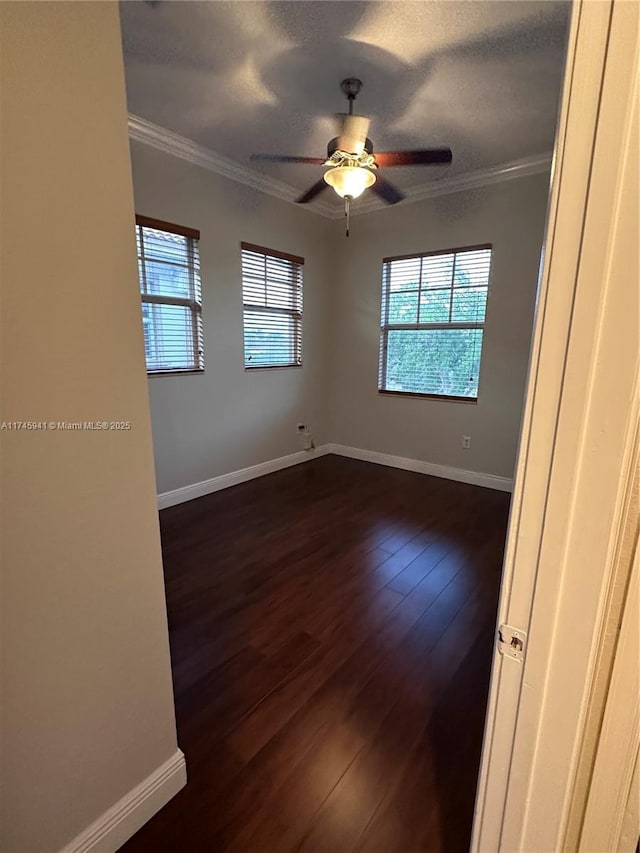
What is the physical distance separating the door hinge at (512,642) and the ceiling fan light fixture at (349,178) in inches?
91.8

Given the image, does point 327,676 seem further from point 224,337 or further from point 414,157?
point 224,337

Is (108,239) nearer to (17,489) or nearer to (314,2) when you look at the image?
(17,489)

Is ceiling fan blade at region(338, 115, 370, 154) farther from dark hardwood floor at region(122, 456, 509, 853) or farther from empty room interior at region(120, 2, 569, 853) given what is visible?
dark hardwood floor at region(122, 456, 509, 853)

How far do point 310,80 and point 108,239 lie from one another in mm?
1999

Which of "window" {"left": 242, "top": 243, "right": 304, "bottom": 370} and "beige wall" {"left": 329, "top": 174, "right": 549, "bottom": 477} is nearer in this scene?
"beige wall" {"left": 329, "top": 174, "right": 549, "bottom": 477}

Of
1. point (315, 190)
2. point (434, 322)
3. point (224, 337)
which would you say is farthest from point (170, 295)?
point (434, 322)

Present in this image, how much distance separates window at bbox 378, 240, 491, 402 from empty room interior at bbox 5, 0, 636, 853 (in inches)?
1.1

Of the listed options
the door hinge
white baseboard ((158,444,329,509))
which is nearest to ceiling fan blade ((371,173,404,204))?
the door hinge

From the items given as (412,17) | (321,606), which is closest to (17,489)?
(321,606)

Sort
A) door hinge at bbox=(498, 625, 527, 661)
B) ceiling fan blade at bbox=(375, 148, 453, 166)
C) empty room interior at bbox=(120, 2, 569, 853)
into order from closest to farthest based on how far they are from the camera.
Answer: door hinge at bbox=(498, 625, 527, 661) < empty room interior at bbox=(120, 2, 569, 853) < ceiling fan blade at bbox=(375, 148, 453, 166)

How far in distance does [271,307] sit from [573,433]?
3641 mm

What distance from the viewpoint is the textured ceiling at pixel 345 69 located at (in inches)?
68.7

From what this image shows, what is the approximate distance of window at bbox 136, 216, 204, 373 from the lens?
292 centimetres

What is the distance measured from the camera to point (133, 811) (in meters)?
1.12
